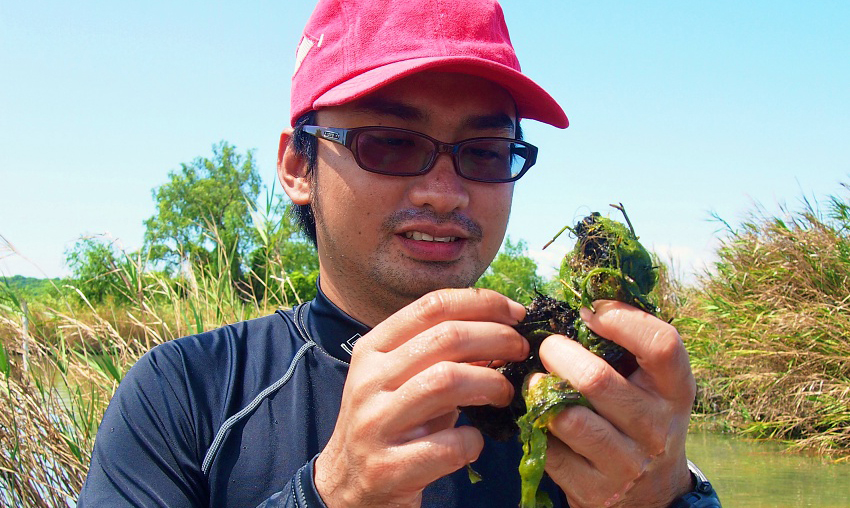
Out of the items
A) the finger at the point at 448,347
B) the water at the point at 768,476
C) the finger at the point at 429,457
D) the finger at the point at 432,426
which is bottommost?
the water at the point at 768,476

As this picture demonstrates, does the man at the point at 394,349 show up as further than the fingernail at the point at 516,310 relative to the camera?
No

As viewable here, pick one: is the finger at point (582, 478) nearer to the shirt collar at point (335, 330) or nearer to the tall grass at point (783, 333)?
the shirt collar at point (335, 330)

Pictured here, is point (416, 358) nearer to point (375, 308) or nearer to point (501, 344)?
point (501, 344)

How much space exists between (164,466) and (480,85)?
163cm

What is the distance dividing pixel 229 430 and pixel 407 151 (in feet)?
3.55

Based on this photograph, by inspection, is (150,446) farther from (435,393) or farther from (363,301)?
(435,393)

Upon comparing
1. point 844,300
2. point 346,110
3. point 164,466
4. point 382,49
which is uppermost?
point 382,49

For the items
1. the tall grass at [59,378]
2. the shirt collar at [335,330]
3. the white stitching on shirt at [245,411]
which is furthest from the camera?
the tall grass at [59,378]

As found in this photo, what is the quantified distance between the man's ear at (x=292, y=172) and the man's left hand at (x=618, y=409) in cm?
146

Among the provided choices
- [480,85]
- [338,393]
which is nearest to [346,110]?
[480,85]

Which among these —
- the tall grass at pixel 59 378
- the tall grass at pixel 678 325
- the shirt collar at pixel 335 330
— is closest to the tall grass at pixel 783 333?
the tall grass at pixel 678 325

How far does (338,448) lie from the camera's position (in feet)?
5.50

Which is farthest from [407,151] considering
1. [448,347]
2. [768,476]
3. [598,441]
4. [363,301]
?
[768,476]

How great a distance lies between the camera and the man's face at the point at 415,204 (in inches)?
91.0
